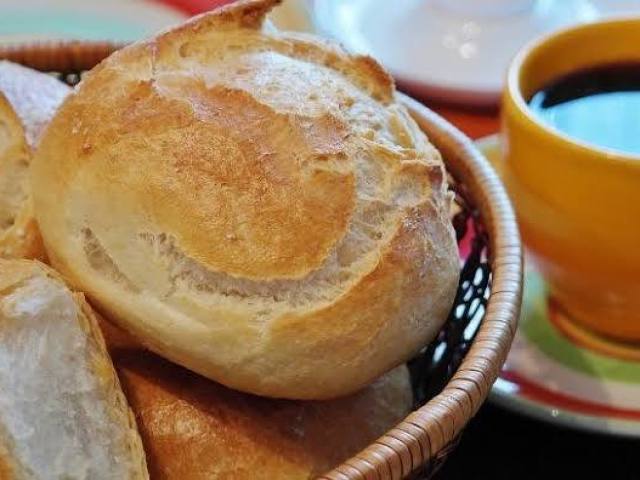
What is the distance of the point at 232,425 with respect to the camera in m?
0.67

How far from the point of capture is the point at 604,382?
32.9 inches

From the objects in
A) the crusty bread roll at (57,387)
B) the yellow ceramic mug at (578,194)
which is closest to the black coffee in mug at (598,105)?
the yellow ceramic mug at (578,194)

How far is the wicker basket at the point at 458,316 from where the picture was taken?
582 millimetres

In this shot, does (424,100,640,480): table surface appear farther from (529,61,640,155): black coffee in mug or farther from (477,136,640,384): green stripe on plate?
(529,61,640,155): black coffee in mug

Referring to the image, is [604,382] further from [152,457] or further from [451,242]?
[152,457]

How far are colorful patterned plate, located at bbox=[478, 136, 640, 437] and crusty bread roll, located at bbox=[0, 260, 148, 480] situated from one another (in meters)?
0.35

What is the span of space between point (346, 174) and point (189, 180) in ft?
0.36

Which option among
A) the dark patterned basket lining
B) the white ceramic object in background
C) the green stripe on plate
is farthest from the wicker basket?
the white ceramic object in background

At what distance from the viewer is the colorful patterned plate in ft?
2.58

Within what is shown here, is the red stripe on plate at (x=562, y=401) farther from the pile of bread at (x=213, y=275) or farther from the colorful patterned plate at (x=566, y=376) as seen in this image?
the pile of bread at (x=213, y=275)

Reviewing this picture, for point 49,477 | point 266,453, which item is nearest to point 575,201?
point 266,453

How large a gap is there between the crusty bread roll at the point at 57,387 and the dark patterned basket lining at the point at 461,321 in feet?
0.87

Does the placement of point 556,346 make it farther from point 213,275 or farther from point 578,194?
point 213,275

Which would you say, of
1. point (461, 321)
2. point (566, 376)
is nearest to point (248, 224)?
point (461, 321)
